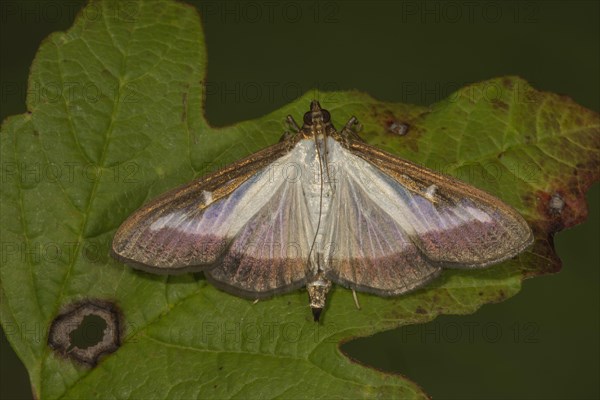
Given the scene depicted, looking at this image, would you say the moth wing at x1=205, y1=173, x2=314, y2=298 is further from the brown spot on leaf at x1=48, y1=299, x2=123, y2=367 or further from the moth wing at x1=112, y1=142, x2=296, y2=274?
the brown spot on leaf at x1=48, y1=299, x2=123, y2=367

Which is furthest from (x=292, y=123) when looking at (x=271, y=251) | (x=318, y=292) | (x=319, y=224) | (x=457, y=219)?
(x=457, y=219)

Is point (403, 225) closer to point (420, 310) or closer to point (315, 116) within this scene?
point (420, 310)

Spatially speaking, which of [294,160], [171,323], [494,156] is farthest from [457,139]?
[171,323]

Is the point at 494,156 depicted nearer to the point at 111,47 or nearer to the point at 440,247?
the point at 440,247

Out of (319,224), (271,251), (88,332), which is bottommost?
(88,332)

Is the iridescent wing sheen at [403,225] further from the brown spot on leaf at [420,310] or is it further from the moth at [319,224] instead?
the brown spot on leaf at [420,310]

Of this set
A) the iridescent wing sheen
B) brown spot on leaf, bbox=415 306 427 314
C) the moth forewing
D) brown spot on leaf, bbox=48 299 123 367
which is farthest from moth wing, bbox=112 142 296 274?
brown spot on leaf, bbox=415 306 427 314
